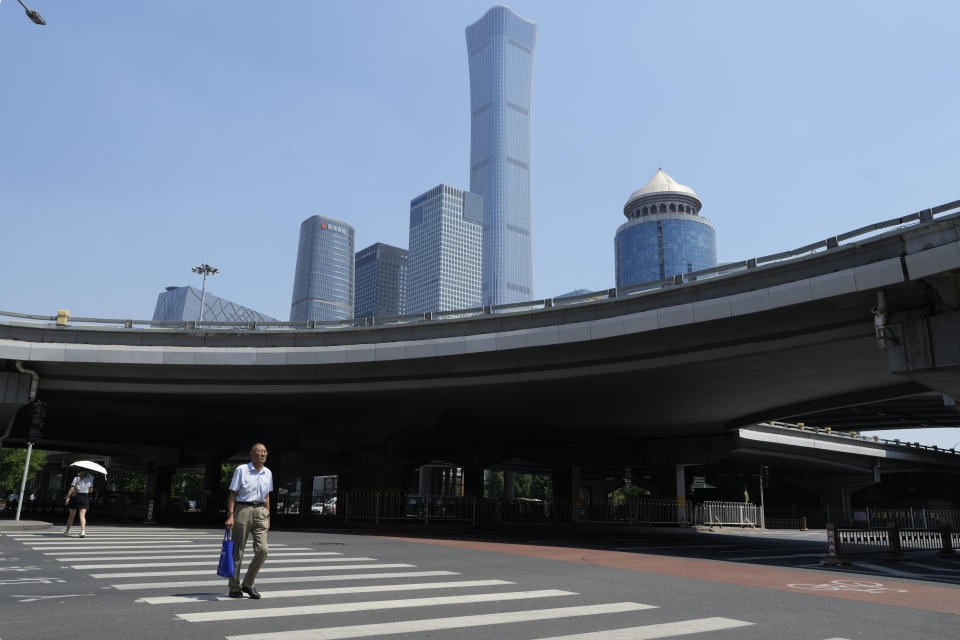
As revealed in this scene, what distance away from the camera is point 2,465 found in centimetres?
6525

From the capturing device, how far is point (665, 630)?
277 inches

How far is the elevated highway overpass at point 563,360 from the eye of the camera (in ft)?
58.4

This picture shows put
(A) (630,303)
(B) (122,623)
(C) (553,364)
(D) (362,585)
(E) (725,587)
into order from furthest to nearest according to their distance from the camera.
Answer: (C) (553,364) < (A) (630,303) < (E) (725,587) < (D) (362,585) < (B) (122,623)

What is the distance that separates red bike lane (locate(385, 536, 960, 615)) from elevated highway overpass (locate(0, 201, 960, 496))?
6.95m

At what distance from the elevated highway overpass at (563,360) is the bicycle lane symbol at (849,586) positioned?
7473 millimetres

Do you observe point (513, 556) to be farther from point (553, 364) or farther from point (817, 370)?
point (817, 370)

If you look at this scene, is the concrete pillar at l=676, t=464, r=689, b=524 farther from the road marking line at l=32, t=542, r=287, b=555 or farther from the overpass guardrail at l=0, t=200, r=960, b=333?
the road marking line at l=32, t=542, r=287, b=555

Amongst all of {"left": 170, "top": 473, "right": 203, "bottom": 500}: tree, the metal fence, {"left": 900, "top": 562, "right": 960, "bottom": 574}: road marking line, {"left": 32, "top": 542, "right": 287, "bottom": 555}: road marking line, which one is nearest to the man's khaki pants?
{"left": 32, "top": 542, "right": 287, "bottom": 555}: road marking line

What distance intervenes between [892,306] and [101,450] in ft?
228

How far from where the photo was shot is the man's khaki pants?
8.20m

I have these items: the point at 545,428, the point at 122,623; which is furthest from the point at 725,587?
the point at 545,428

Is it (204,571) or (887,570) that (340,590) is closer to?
(204,571)

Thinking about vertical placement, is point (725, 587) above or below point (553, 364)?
below

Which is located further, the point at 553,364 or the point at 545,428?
the point at 545,428
